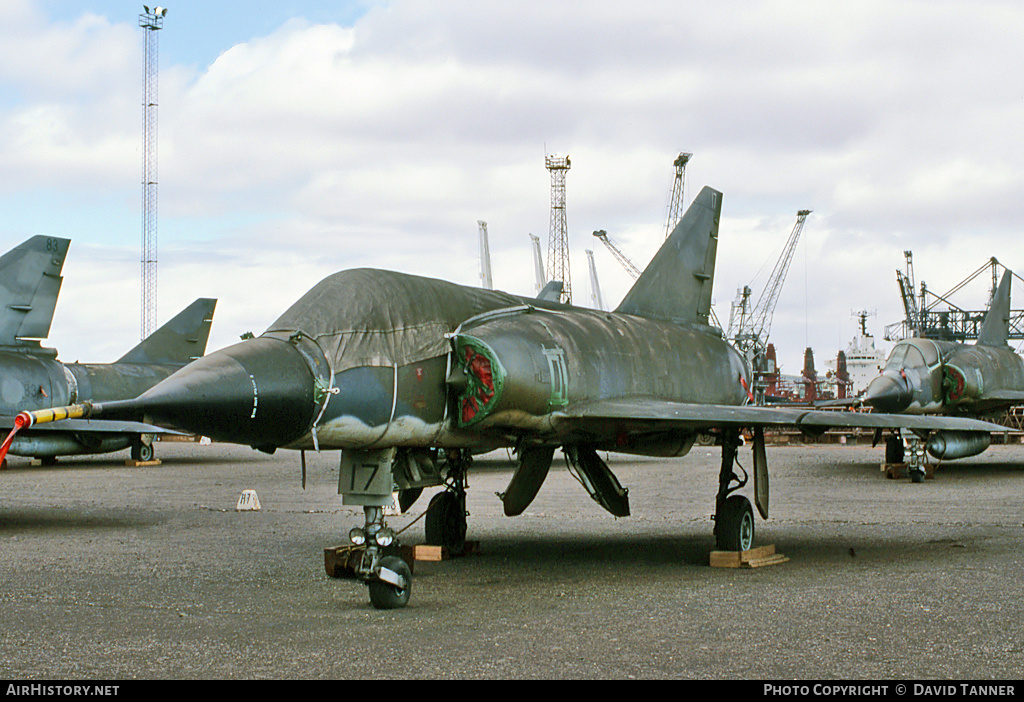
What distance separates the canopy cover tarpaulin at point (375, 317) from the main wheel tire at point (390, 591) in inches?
63.0

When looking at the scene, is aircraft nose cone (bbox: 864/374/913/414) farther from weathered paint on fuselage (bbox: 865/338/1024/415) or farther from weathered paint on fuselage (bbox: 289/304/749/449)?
weathered paint on fuselage (bbox: 289/304/749/449)

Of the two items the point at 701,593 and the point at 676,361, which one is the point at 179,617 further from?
the point at 676,361

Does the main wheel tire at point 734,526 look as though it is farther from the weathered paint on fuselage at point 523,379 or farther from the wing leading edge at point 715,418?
the weathered paint on fuselage at point 523,379

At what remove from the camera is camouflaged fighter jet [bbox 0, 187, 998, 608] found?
7590 mm

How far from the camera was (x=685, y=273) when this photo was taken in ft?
43.4

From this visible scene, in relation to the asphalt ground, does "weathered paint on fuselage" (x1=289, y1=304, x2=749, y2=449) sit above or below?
above

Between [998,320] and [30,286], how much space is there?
80.9ft

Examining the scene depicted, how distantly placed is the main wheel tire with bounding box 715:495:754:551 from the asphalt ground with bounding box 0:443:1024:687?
44 centimetres

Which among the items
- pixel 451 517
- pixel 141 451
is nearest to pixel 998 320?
pixel 451 517

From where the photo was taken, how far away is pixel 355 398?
812cm

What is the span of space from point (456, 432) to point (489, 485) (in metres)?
13.6

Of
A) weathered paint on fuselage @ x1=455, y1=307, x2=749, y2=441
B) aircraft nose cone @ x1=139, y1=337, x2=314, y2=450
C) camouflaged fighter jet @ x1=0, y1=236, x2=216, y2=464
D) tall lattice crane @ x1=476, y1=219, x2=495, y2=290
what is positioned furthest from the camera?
tall lattice crane @ x1=476, y1=219, x2=495, y2=290

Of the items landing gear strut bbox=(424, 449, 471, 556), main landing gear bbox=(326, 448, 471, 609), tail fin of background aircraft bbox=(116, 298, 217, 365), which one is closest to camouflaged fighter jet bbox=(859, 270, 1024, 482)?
landing gear strut bbox=(424, 449, 471, 556)

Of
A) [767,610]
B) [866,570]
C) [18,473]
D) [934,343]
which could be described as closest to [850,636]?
[767,610]
